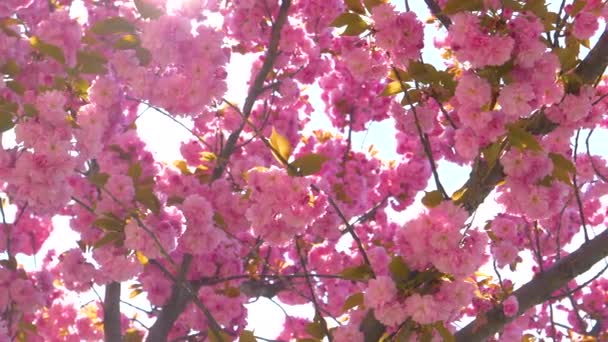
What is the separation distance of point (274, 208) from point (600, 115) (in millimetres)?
1371

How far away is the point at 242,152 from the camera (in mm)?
5285

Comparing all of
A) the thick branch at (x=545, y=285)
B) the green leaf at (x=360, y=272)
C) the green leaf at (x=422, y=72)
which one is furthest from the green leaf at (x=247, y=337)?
the green leaf at (x=422, y=72)

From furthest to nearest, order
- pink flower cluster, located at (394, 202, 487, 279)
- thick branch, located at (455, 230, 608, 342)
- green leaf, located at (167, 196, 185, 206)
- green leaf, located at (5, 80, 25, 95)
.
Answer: green leaf, located at (167, 196, 185, 206) → thick branch, located at (455, 230, 608, 342) → green leaf, located at (5, 80, 25, 95) → pink flower cluster, located at (394, 202, 487, 279)

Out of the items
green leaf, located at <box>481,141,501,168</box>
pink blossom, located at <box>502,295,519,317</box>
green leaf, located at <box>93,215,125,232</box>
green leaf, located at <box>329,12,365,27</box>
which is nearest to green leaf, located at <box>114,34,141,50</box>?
green leaf, located at <box>93,215,125,232</box>

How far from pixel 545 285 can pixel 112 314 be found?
2.29m

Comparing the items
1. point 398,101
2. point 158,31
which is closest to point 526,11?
point 398,101

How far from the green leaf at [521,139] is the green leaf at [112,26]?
61.4 inches

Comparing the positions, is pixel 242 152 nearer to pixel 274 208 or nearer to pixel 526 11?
pixel 274 208

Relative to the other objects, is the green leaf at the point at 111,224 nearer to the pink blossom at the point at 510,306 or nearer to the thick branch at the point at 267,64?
the thick branch at the point at 267,64

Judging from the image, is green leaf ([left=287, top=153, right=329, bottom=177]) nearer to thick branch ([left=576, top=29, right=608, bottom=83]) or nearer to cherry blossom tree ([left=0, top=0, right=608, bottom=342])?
cherry blossom tree ([left=0, top=0, right=608, bottom=342])

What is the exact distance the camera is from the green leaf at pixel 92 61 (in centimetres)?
313

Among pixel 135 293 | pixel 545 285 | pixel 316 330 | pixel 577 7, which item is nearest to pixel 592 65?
pixel 577 7

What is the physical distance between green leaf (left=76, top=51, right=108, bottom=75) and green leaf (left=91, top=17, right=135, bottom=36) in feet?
0.48

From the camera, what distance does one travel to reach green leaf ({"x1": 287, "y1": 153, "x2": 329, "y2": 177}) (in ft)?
8.71
